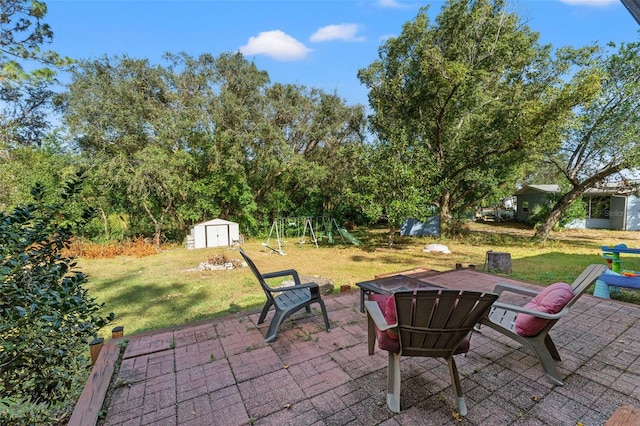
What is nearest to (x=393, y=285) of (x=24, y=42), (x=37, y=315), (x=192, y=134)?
(x=37, y=315)

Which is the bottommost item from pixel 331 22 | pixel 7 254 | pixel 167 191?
pixel 7 254

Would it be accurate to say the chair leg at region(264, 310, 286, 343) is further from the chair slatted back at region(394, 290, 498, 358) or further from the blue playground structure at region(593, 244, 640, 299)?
the blue playground structure at region(593, 244, 640, 299)

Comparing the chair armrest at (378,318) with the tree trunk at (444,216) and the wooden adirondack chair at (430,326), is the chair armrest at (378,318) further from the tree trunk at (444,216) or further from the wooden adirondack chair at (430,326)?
the tree trunk at (444,216)

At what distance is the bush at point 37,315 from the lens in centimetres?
153

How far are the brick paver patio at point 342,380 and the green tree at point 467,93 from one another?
708 centimetres

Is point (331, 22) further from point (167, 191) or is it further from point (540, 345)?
point (540, 345)

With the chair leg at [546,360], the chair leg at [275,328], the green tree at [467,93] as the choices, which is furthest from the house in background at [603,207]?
the chair leg at [275,328]

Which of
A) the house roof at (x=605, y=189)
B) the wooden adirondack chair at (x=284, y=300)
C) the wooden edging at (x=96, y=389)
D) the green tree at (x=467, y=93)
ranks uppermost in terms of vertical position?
the green tree at (x=467, y=93)

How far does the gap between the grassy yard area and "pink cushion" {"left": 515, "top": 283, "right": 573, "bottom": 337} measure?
343 centimetres

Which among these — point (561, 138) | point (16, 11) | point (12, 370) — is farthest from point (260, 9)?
point (561, 138)

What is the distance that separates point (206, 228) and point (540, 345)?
1048 centimetres

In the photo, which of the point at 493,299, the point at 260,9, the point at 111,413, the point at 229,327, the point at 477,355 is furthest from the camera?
the point at 260,9

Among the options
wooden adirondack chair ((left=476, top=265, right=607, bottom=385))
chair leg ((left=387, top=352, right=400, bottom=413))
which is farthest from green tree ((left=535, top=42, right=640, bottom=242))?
chair leg ((left=387, top=352, right=400, bottom=413))

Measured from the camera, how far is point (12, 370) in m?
1.61
